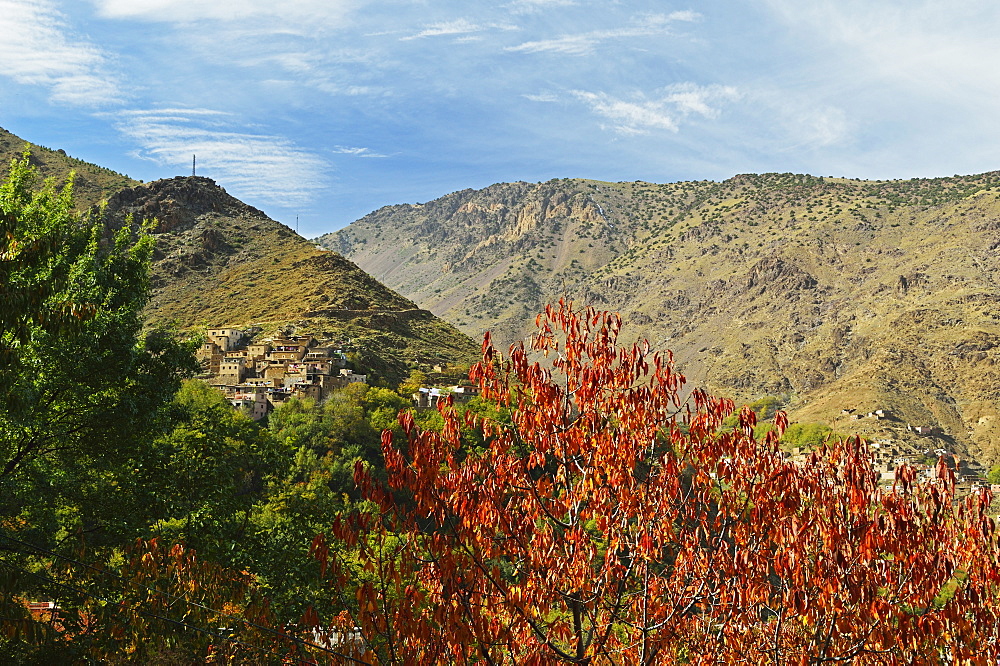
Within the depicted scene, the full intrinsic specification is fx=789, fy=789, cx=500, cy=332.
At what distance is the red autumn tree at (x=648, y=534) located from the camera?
264 inches

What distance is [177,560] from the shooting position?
10.6 m

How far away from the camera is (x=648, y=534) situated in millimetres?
6855

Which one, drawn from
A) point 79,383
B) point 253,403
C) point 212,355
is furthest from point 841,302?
point 79,383

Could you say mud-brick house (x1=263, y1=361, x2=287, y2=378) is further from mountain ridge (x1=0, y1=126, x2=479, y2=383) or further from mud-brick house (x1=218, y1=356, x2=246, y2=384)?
mountain ridge (x1=0, y1=126, x2=479, y2=383)

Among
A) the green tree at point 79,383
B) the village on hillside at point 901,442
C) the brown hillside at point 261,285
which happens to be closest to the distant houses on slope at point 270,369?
the brown hillside at point 261,285

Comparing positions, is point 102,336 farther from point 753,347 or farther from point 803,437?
point 753,347

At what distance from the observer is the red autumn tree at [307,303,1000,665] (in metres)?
6.71

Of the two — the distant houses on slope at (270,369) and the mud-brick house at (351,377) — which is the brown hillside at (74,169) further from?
the mud-brick house at (351,377)

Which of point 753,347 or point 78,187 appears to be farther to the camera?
point 753,347

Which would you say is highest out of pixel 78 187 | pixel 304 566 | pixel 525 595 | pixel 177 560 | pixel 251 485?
pixel 78 187

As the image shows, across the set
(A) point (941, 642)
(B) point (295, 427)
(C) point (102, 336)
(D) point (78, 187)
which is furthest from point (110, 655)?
(D) point (78, 187)

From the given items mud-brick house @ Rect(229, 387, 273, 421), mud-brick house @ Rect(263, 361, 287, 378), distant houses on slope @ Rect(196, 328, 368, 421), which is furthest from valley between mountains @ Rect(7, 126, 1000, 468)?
mud-brick house @ Rect(229, 387, 273, 421)

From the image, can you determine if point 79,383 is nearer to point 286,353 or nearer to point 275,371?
point 275,371

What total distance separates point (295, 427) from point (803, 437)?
61.1 meters
